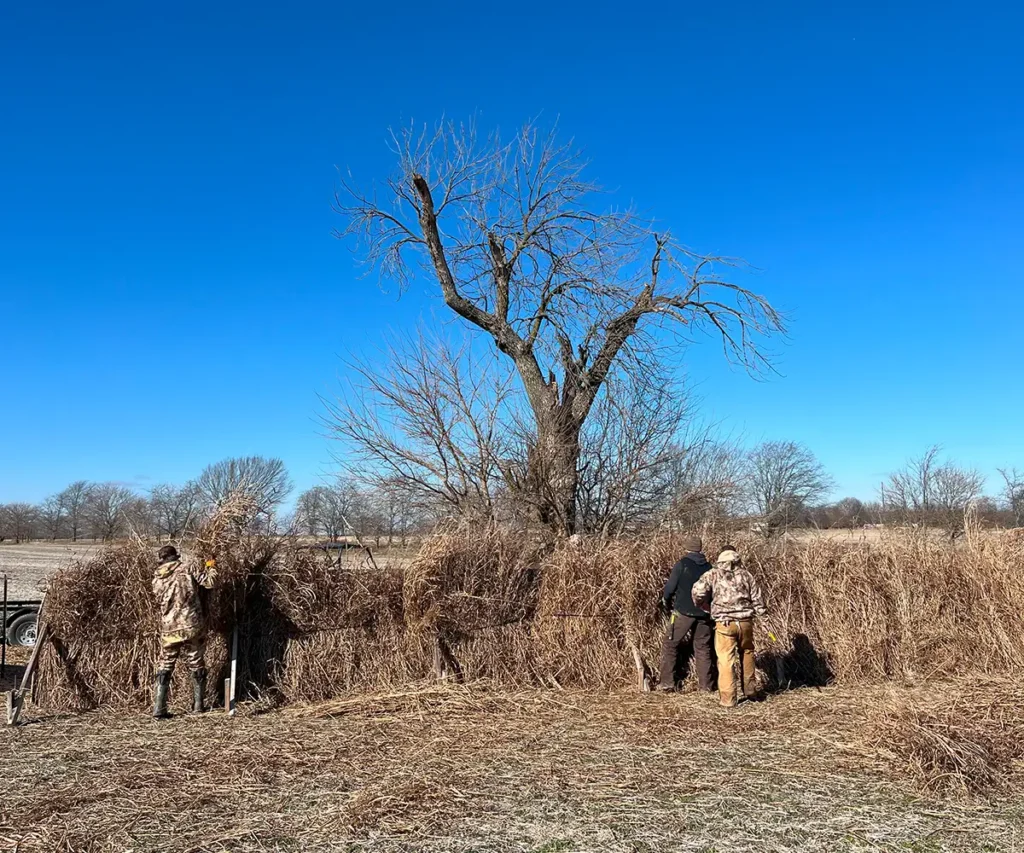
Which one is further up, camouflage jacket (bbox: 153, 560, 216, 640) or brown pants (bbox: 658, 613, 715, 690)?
camouflage jacket (bbox: 153, 560, 216, 640)

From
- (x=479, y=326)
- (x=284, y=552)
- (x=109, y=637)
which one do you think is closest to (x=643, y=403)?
(x=479, y=326)

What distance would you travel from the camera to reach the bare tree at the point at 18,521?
3418 inches

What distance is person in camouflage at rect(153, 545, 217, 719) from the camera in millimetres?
8742

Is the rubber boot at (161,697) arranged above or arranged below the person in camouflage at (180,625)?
below

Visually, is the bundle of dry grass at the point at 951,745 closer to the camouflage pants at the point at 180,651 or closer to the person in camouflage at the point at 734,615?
the person in camouflage at the point at 734,615

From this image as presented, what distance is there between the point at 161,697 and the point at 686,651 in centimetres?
631

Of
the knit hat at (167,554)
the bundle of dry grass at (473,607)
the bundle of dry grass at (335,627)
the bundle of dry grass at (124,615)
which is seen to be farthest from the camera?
the bundle of dry grass at (473,607)

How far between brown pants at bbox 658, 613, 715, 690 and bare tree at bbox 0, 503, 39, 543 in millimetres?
90163

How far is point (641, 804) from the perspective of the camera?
590 centimetres

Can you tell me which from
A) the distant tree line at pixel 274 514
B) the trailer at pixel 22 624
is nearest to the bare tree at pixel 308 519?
the distant tree line at pixel 274 514

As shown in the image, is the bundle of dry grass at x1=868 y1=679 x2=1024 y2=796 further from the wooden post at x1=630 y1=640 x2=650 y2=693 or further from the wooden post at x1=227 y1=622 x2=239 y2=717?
the wooden post at x1=227 y1=622 x2=239 y2=717

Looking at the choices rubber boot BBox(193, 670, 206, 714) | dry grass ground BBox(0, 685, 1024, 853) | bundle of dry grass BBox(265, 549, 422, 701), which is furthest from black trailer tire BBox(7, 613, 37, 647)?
bundle of dry grass BBox(265, 549, 422, 701)

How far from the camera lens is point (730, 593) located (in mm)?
9461

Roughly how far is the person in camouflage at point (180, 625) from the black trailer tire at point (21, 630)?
670cm
